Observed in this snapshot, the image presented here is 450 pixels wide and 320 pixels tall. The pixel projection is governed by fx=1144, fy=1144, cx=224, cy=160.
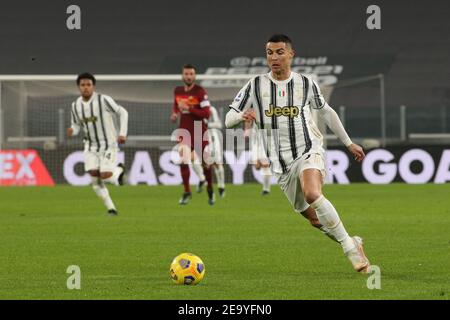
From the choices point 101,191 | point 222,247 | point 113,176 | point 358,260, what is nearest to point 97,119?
point 113,176

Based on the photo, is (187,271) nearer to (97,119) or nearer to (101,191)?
(101,191)

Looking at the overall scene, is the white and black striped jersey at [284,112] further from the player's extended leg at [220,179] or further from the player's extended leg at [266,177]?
the player's extended leg at [266,177]

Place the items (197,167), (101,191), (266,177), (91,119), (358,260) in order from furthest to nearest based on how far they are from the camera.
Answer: (266,177)
(197,167)
(91,119)
(101,191)
(358,260)

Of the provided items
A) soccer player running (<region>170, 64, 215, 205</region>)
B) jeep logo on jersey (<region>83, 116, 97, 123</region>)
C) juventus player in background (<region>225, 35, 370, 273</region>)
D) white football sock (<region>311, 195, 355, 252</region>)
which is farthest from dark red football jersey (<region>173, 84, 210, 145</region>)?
white football sock (<region>311, 195, 355, 252</region>)

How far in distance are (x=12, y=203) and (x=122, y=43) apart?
1611 cm

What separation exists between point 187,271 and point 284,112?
1.69 metres

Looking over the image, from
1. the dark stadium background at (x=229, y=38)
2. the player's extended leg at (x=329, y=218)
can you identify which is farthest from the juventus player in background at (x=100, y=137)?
the dark stadium background at (x=229, y=38)

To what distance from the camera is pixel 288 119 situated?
28.8 ft

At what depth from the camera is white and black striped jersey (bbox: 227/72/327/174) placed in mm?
8758

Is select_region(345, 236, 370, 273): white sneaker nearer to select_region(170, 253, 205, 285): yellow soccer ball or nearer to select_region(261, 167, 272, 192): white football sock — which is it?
select_region(170, 253, 205, 285): yellow soccer ball

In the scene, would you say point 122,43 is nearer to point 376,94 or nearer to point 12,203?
Answer: point 376,94

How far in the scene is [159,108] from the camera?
26953mm

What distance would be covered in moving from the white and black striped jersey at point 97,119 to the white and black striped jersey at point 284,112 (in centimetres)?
684
